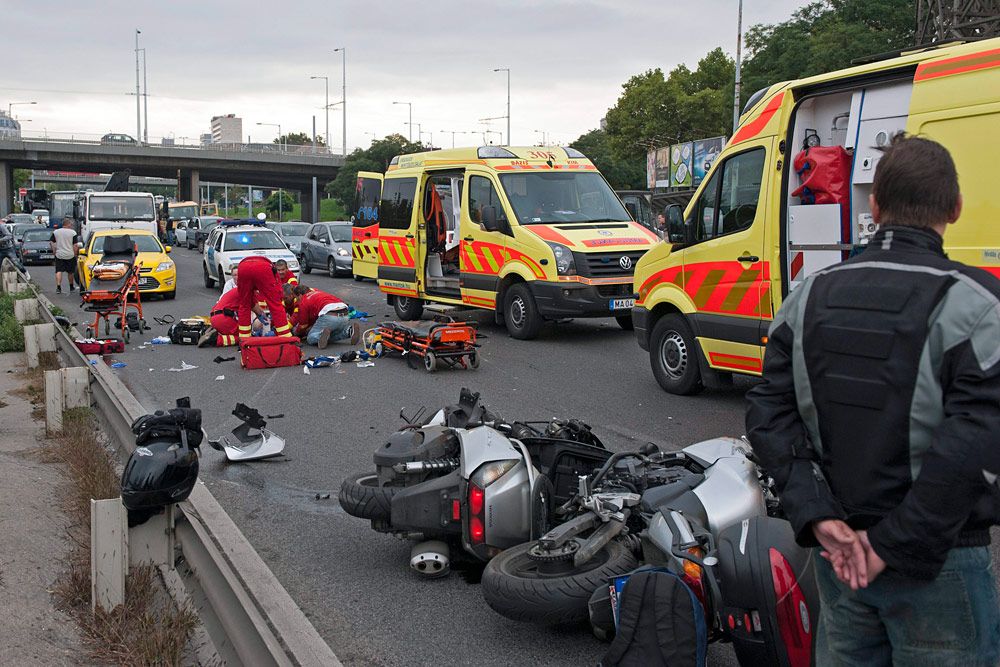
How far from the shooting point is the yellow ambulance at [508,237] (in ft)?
46.0

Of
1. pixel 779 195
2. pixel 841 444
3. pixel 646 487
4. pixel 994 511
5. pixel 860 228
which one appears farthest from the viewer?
pixel 779 195

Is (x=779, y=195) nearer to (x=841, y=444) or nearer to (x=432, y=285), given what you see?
(x=841, y=444)

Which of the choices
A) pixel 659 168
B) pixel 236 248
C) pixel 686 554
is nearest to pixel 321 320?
pixel 236 248

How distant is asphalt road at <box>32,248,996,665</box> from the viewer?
4.53m

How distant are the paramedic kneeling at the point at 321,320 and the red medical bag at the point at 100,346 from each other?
8.33ft

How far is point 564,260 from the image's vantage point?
1390cm

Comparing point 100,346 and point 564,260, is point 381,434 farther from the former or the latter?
point 100,346

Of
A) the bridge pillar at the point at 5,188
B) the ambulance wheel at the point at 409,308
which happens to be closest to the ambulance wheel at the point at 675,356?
the ambulance wheel at the point at 409,308

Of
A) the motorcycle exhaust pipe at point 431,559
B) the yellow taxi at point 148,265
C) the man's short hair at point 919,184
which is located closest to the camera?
the man's short hair at point 919,184

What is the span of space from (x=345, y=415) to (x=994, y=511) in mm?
7901

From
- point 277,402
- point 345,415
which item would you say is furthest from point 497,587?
point 277,402

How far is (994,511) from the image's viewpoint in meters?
2.27

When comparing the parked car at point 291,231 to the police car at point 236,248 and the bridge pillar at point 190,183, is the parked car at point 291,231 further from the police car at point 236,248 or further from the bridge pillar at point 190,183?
the bridge pillar at point 190,183

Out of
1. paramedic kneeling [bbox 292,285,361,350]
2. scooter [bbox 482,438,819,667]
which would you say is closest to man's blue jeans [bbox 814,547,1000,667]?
scooter [bbox 482,438,819,667]
